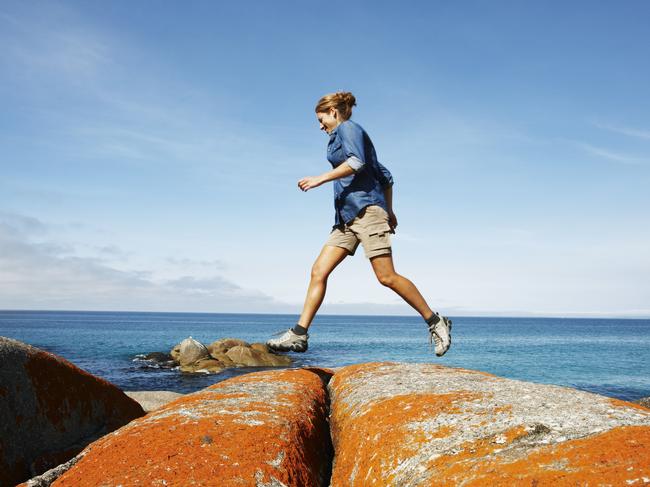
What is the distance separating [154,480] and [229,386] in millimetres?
1733

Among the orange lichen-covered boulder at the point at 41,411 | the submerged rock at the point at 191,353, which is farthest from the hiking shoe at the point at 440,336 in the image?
the submerged rock at the point at 191,353

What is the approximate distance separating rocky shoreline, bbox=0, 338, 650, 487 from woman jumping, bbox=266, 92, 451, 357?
1166 mm

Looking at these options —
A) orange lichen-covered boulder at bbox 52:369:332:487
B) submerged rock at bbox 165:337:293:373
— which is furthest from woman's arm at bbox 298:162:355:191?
submerged rock at bbox 165:337:293:373

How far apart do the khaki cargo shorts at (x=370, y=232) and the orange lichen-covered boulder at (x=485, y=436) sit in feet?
5.55

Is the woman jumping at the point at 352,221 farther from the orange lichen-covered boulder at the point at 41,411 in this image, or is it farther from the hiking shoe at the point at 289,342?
the orange lichen-covered boulder at the point at 41,411

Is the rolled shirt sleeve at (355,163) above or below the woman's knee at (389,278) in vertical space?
above

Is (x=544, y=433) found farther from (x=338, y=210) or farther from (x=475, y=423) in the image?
(x=338, y=210)

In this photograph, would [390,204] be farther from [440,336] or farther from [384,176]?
[440,336]

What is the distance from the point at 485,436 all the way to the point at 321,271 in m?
3.00

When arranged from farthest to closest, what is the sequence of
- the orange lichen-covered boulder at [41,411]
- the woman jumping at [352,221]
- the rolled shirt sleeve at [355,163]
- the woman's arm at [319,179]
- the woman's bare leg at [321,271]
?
the woman's bare leg at [321,271] → the woman jumping at [352,221] → the rolled shirt sleeve at [355,163] → the woman's arm at [319,179] → the orange lichen-covered boulder at [41,411]

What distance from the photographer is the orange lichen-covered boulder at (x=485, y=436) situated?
183 cm

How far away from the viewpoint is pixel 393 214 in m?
5.48

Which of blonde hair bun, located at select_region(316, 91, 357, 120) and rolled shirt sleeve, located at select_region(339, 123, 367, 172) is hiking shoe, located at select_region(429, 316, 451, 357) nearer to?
rolled shirt sleeve, located at select_region(339, 123, 367, 172)

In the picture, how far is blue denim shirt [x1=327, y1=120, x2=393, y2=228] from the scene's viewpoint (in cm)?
487
